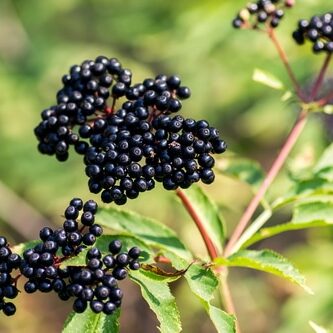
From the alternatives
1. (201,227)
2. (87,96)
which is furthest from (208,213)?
(87,96)

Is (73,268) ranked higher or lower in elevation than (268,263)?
lower

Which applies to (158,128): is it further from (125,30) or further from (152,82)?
(125,30)

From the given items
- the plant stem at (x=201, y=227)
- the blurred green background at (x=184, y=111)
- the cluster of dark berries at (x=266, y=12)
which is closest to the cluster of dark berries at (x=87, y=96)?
the plant stem at (x=201, y=227)

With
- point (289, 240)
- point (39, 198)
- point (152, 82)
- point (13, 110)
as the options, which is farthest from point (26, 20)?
point (152, 82)

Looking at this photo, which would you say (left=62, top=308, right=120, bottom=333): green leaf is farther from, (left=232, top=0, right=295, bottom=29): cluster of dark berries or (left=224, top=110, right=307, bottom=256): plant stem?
(left=232, top=0, right=295, bottom=29): cluster of dark berries

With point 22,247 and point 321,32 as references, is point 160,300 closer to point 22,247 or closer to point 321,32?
point 22,247

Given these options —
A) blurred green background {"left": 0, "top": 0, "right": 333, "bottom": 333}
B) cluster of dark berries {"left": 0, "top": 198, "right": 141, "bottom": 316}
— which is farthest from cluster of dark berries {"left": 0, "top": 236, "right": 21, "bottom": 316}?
blurred green background {"left": 0, "top": 0, "right": 333, "bottom": 333}

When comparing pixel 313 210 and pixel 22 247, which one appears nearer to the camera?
pixel 22 247
